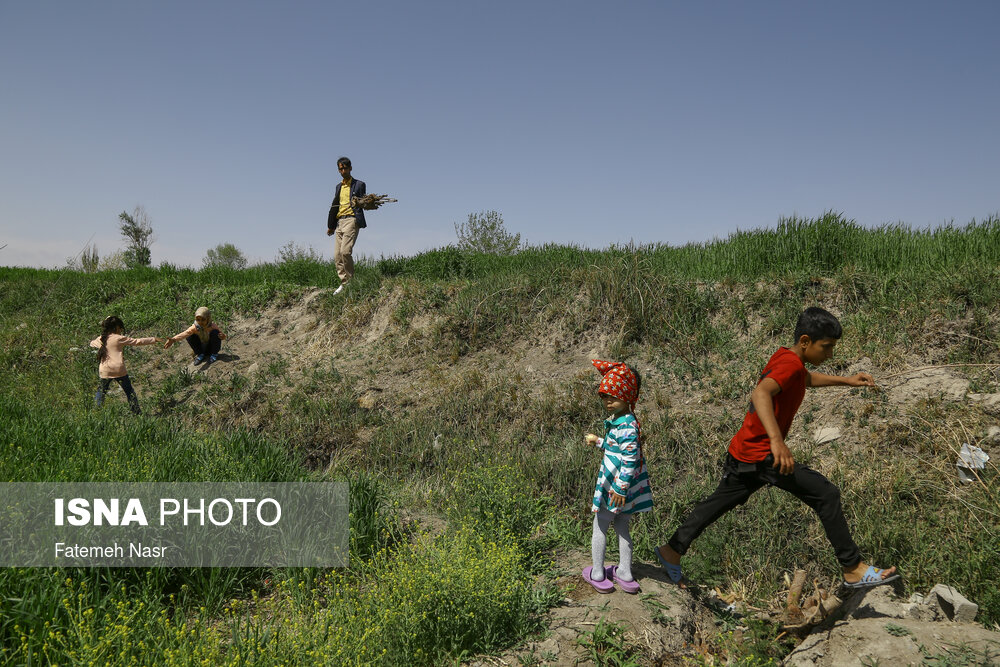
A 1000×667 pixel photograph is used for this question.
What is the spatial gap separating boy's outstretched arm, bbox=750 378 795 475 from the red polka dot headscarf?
772mm

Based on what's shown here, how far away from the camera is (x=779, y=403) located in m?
3.78

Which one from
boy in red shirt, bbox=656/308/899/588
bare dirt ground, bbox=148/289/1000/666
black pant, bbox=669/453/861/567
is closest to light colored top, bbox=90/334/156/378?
bare dirt ground, bbox=148/289/1000/666

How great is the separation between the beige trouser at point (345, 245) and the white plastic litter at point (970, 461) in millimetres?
8904

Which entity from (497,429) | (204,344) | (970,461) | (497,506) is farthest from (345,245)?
(970,461)

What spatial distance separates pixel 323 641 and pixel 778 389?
10.4ft

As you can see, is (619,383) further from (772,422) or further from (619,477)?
(772,422)

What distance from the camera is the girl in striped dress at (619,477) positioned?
12.0ft

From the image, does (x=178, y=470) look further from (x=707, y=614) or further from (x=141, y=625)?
(x=707, y=614)

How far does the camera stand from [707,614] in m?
4.02

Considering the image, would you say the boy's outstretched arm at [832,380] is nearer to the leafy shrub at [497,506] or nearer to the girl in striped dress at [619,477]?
the girl in striped dress at [619,477]

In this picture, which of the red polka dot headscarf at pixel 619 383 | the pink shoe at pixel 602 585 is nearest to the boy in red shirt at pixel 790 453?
the red polka dot headscarf at pixel 619 383

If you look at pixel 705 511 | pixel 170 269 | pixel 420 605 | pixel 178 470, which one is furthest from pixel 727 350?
pixel 170 269

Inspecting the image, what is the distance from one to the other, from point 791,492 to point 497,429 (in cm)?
410

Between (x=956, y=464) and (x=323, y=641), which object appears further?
(x=956, y=464)
